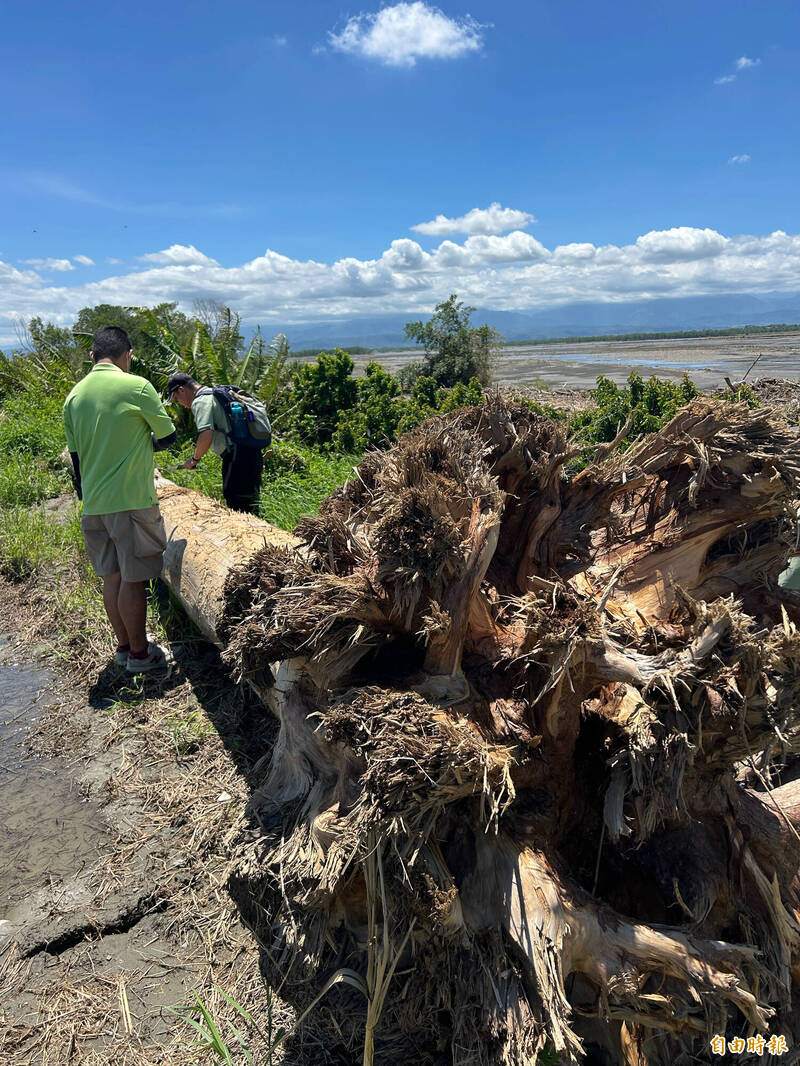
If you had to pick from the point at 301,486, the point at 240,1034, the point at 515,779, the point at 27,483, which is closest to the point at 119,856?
the point at 240,1034

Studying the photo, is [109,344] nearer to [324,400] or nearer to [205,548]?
[205,548]

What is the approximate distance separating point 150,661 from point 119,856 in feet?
5.51

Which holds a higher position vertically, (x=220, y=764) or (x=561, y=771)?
(x=561, y=771)

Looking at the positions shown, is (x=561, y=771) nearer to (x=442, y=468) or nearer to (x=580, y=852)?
(x=580, y=852)

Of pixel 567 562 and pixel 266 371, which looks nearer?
pixel 567 562

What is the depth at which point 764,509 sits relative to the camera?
2.77 meters

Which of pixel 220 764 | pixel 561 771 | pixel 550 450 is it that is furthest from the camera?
pixel 220 764

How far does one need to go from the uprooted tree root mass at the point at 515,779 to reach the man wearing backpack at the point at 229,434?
297 cm

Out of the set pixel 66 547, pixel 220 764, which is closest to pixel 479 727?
pixel 220 764

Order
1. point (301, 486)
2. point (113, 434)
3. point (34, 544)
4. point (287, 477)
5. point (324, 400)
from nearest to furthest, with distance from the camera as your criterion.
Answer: point (113, 434) < point (34, 544) < point (301, 486) < point (287, 477) < point (324, 400)

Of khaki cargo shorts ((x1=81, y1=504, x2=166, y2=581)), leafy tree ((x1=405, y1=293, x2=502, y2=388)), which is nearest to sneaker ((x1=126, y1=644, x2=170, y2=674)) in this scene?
khaki cargo shorts ((x1=81, y1=504, x2=166, y2=581))

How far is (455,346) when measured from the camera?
1597 cm

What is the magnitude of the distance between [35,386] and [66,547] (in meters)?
10.4

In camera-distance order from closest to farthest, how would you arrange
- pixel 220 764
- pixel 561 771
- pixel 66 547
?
pixel 561 771
pixel 220 764
pixel 66 547
